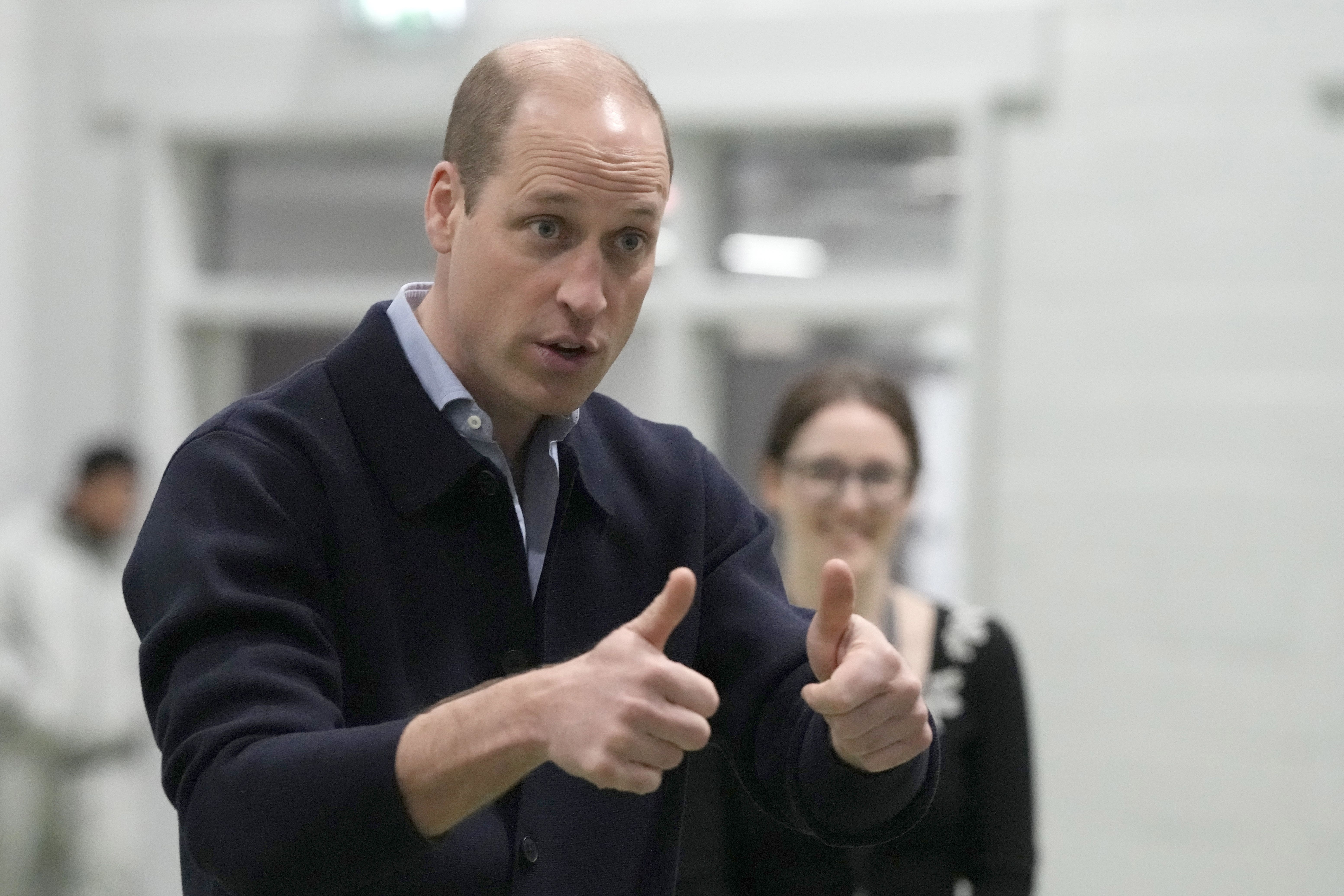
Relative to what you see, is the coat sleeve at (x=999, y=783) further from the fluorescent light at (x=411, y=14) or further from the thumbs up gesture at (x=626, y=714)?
the fluorescent light at (x=411, y=14)

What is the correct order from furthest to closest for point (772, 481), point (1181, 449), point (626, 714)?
point (1181, 449) < point (772, 481) < point (626, 714)

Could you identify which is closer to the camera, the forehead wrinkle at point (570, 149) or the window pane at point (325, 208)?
the forehead wrinkle at point (570, 149)

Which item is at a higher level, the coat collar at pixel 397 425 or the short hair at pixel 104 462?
the coat collar at pixel 397 425

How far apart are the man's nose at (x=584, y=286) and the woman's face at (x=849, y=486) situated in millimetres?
1230

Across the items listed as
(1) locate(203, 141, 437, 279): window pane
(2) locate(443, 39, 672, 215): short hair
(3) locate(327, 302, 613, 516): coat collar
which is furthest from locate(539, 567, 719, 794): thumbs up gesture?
(1) locate(203, 141, 437, 279): window pane

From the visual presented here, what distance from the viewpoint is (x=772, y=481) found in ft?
8.13

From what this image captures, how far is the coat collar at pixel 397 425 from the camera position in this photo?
3.93ft

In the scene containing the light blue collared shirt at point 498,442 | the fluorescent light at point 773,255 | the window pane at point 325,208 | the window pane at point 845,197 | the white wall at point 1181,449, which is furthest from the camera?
the window pane at point 325,208

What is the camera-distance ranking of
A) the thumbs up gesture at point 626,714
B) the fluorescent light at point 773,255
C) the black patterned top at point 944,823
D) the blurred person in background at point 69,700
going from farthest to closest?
1. the fluorescent light at point 773,255
2. the blurred person in background at point 69,700
3. the black patterned top at point 944,823
4. the thumbs up gesture at point 626,714

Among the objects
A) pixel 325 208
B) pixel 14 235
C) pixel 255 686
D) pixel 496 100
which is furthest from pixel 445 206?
pixel 14 235

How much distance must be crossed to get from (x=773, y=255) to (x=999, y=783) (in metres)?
2.75

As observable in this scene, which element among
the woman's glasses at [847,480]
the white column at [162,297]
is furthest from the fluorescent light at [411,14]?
the woman's glasses at [847,480]

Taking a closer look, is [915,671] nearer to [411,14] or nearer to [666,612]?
[666,612]

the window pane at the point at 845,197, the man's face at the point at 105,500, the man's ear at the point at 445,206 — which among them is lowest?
the man's face at the point at 105,500
